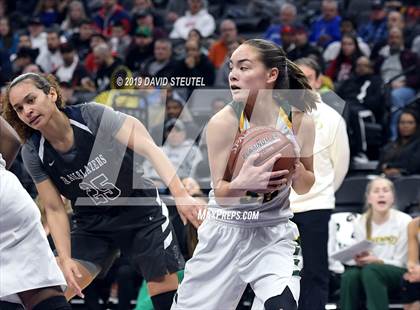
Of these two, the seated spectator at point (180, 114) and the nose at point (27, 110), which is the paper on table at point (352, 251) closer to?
the seated spectator at point (180, 114)

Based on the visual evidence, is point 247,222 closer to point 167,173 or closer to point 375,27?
point 167,173

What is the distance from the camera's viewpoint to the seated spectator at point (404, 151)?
916 cm

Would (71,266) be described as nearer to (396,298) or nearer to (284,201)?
(284,201)

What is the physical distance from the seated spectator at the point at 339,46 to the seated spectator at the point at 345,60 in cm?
24

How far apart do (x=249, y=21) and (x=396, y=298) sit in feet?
21.2

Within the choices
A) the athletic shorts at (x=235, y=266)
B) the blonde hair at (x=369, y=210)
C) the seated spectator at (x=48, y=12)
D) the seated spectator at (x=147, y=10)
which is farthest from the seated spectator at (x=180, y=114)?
the seated spectator at (x=48, y=12)

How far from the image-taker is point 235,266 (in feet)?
16.0

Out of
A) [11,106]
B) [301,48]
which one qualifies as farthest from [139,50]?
[11,106]

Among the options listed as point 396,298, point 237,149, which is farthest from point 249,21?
point 237,149

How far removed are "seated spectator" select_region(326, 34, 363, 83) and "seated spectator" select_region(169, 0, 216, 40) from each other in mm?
2353

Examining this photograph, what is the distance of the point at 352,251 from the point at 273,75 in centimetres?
290

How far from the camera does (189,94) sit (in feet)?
31.8

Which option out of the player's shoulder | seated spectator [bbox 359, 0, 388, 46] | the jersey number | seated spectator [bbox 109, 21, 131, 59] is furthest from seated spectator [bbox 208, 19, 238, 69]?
the player's shoulder

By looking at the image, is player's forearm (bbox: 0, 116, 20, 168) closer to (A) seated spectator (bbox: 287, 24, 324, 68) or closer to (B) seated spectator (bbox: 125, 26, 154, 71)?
(A) seated spectator (bbox: 287, 24, 324, 68)
